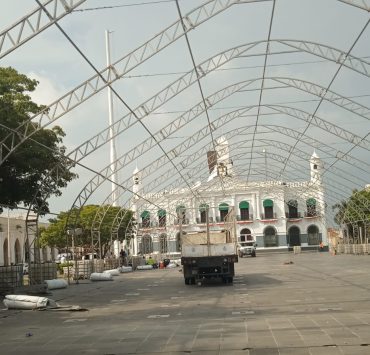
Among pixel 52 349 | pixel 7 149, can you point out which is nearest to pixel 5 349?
pixel 52 349

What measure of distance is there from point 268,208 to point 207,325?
74572mm

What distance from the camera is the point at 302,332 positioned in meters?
10.8

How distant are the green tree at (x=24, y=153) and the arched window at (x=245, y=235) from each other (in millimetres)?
59386

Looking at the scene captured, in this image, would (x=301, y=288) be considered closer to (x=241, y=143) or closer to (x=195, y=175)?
(x=241, y=143)

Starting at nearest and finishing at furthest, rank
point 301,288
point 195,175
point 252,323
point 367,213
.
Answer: point 252,323 → point 301,288 → point 195,175 → point 367,213

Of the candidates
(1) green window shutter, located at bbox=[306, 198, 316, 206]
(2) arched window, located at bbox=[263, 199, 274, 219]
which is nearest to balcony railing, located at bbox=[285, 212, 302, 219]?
(2) arched window, located at bbox=[263, 199, 274, 219]

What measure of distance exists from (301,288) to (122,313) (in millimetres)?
7843

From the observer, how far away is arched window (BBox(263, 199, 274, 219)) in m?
85.8

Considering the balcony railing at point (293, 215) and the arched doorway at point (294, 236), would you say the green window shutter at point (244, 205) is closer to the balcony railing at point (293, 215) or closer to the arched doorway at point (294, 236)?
→ the balcony railing at point (293, 215)

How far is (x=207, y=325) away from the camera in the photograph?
12641 millimetres

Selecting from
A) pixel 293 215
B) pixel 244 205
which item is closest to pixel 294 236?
pixel 293 215

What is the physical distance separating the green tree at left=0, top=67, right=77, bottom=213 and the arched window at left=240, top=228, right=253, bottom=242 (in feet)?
195

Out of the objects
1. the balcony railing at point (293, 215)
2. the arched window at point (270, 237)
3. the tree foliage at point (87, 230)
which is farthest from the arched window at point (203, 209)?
the balcony railing at point (293, 215)

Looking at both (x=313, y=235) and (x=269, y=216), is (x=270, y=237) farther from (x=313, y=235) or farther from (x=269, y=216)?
(x=313, y=235)
